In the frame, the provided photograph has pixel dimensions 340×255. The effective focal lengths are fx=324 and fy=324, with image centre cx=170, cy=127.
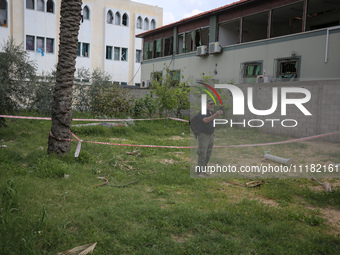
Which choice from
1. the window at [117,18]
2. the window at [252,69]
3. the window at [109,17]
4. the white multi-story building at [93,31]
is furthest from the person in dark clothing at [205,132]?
the window at [117,18]

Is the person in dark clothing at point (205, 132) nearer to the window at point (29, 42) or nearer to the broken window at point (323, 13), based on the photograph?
the broken window at point (323, 13)

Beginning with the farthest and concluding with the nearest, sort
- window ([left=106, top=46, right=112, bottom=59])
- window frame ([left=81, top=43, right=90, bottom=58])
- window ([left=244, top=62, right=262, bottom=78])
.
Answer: window ([left=106, top=46, right=112, bottom=59]) < window frame ([left=81, top=43, right=90, bottom=58]) < window ([left=244, top=62, right=262, bottom=78])

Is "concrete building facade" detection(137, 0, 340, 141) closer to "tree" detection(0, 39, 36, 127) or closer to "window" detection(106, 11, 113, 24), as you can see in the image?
"tree" detection(0, 39, 36, 127)

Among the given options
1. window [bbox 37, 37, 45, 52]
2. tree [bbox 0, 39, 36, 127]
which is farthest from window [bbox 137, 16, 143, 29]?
tree [bbox 0, 39, 36, 127]

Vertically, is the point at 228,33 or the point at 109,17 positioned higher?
the point at 109,17

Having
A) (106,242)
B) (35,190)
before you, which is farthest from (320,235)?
(35,190)

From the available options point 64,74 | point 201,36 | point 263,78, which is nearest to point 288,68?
point 263,78

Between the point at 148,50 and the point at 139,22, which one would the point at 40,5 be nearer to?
the point at 139,22

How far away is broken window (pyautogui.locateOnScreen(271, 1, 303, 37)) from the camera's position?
19256 mm

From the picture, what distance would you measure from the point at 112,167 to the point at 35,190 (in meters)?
2.63

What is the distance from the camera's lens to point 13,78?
15.9 metres

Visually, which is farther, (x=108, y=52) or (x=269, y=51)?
(x=108, y=52)

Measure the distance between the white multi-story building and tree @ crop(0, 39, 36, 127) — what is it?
1510cm

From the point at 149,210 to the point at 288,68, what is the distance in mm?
15616
